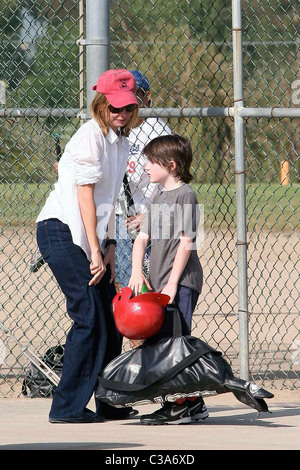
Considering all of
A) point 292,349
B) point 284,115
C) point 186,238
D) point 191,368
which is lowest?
point 292,349

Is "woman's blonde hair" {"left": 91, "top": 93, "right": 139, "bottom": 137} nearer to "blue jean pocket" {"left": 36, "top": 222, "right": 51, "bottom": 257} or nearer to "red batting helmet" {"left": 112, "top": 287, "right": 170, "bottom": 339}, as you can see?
"blue jean pocket" {"left": 36, "top": 222, "right": 51, "bottom": 257}

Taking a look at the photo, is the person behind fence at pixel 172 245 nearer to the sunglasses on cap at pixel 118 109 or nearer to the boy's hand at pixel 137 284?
the boy's hand at pixel 137 284

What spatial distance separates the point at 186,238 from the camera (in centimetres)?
482

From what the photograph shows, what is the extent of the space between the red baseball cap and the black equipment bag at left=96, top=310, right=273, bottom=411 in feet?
3.69

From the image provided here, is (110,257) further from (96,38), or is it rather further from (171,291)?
(96,38)

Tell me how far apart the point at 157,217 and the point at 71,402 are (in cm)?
98

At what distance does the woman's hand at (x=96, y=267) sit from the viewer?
4.72 m

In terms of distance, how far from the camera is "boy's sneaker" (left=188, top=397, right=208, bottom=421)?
4922 mm

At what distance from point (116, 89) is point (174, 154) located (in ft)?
1.52

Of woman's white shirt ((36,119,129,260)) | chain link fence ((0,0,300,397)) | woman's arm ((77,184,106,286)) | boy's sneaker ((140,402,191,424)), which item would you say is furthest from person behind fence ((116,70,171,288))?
boy's sneaker ((140,402,191,424))

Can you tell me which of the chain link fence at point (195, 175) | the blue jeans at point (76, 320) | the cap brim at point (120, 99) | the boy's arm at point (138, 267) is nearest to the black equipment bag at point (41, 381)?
the chain link fence at point (195, 175)
